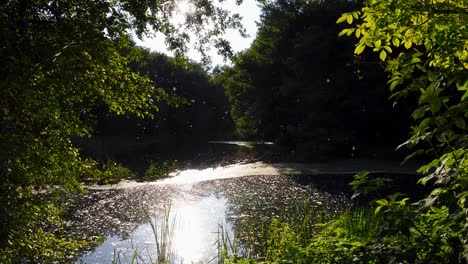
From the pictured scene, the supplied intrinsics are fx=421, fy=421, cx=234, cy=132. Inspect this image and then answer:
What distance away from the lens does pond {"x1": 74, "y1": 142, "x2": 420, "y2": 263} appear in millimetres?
8000

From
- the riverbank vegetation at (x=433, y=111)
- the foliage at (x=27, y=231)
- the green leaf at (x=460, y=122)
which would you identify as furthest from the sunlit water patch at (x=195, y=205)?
the green leaf at (x=460, y=122)

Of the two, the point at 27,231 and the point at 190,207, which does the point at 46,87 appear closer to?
the point at 27,231

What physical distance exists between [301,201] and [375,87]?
13416mm

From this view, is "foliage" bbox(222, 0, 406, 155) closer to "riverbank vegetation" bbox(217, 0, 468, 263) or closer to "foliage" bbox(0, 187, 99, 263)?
"foliage" bbox(0, 187, 99, 263)

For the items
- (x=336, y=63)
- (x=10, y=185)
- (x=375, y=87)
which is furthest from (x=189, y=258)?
(x=336, y=63)

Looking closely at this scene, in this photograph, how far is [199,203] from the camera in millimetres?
12711

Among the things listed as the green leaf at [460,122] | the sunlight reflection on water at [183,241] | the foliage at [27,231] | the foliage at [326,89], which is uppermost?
the foliage at [326,89]

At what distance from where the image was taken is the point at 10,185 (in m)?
3.86

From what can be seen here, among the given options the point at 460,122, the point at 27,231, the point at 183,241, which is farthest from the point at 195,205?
the point at 460,122

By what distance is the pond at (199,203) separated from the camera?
8.00m

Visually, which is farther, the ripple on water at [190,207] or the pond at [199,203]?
the ripple on water at [190,207]

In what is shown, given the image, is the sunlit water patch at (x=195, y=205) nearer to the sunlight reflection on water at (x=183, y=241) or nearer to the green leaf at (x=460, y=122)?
the sunlight reflection on water at (x=183, y=241)

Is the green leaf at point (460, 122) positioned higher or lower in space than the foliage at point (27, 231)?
higher

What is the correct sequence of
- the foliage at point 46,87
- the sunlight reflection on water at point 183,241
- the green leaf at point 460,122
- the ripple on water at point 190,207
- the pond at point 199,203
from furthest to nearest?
the ripple on water at point 190,207 → the pond at point 199,203 → the sunlight reflection on water at point 183,241 → the foliage at point 46,87 → the green leaf at point 460,122
